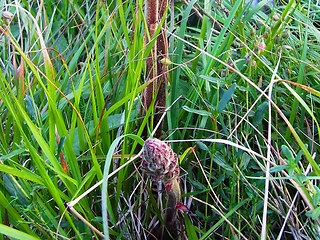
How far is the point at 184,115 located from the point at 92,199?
0.44 meters

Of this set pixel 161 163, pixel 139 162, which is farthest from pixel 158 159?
pixel 139 162

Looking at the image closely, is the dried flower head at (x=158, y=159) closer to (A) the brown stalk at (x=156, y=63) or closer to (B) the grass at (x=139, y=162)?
(B) the grass at (x=139, y=162)

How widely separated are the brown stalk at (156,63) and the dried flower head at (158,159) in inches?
13.9

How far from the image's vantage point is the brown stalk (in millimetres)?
1181

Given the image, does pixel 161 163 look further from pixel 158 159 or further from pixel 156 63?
pixel 156 63

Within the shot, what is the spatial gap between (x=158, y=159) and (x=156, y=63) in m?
0.49

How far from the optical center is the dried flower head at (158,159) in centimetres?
82

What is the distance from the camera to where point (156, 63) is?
123 cm

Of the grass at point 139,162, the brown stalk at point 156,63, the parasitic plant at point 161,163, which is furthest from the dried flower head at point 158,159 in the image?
the brown stalk at point 156,63

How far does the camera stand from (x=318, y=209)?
0.84 m

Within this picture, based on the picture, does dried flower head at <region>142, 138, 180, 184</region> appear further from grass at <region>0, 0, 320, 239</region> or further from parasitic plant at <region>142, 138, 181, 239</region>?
grass at <region>0, 0, 320, 239</region>

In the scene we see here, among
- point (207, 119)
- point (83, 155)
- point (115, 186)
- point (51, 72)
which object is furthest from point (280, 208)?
point (51, 72)

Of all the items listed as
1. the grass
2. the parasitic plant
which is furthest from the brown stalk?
the parasitic plant

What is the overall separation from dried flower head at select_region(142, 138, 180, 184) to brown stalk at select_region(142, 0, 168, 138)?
1.16 ft
